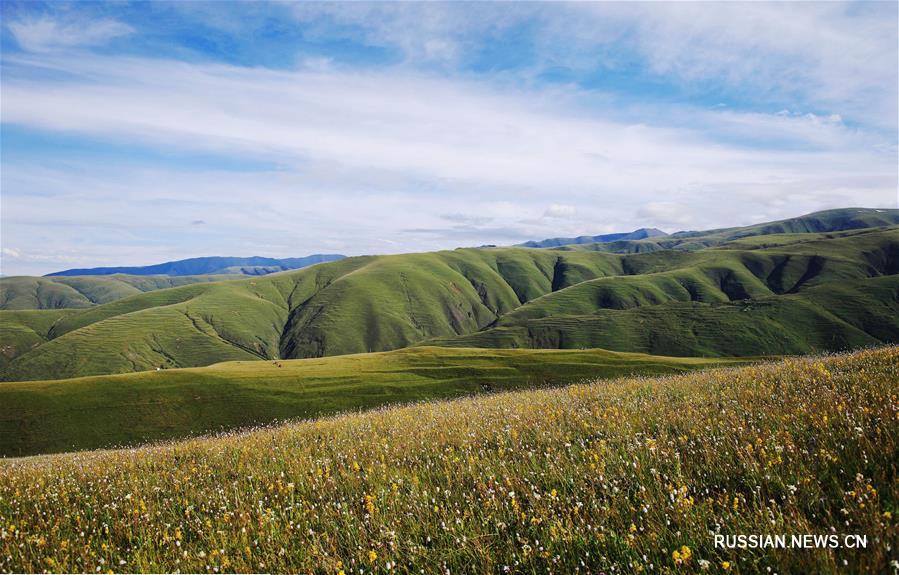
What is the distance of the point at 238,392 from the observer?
208 ft

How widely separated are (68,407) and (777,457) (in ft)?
252

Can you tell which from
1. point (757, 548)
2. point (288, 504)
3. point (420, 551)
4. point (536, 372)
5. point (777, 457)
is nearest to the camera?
point (757, 548)

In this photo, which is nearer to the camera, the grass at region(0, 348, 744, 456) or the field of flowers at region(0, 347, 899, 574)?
the field of flowers at region(0, 347, 899, 574)

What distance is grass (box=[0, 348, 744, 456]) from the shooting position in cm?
5444

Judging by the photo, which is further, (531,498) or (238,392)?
(238,392)

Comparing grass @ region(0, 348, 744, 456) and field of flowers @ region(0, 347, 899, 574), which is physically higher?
field of flowers @ region(0, 347, 899, 574)

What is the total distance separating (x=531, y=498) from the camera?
5.89m

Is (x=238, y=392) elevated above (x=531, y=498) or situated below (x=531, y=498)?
below

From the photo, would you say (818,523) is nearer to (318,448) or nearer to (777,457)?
(777,457)

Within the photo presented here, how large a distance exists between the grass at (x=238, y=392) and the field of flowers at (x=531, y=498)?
132ft

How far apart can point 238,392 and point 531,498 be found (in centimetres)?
6613

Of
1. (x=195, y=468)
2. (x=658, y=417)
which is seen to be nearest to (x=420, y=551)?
(x=658, y=417)

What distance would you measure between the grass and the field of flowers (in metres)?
40.3

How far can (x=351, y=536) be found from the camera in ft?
18.9
